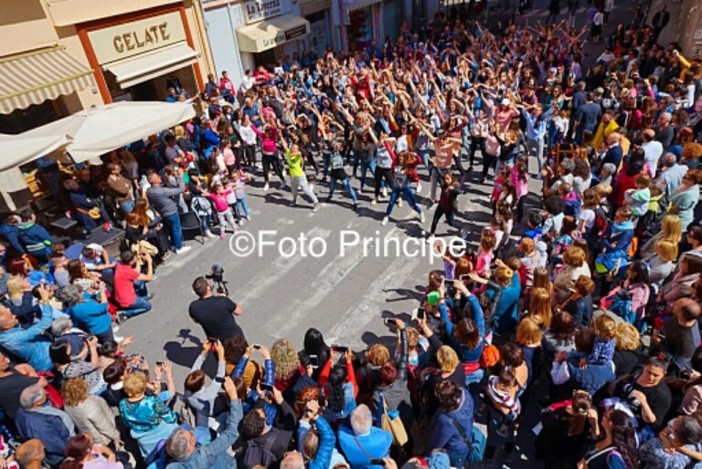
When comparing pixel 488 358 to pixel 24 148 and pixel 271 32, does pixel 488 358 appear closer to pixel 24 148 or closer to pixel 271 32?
pixel 24 148

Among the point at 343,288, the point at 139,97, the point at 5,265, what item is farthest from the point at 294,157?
the point at 139,97

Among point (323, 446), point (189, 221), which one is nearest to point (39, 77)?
point (189, 221)

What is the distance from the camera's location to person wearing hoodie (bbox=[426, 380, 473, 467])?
385cm

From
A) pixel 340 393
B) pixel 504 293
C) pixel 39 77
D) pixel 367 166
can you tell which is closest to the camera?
pixel 340 393

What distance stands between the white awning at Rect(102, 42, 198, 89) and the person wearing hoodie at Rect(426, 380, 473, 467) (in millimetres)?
12366

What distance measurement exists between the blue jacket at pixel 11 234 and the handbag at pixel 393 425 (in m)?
7.23

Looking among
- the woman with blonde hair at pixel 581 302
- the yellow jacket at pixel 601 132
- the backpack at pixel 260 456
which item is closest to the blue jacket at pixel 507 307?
the woman with blonde hair at pixel 581 302

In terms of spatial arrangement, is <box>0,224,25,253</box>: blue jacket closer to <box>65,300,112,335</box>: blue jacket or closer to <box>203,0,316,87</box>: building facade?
<box>65,300,112,335</box>: blue jacket

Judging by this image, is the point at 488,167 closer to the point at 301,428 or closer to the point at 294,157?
the point at 294,157

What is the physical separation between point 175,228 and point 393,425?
6209 millimetres


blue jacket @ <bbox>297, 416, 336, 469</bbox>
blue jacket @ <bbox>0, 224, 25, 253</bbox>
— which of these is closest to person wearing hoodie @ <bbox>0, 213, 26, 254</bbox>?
blue jacket @ <bbox>0, 224, 25, 253</bbox>

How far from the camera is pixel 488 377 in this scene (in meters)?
4.79

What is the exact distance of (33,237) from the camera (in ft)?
27.1

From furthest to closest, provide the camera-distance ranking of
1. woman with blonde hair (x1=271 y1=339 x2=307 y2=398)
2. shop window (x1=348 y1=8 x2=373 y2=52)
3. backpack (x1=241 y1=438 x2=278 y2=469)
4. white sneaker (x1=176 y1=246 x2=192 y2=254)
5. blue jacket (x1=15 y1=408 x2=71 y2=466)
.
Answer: shop window (x1=348 y1=8 x2=373 y2=52) < white sneaker (x1=176 y1=246 x2=192 y2=254) < woman with blonde hair (x1=271 y1=339 x2=307 y2=398) < blue jacket (x1=15 y1=408 x2=71 y2=466) < backpack (x1=241 y1=438 x2=278 y2=469)
